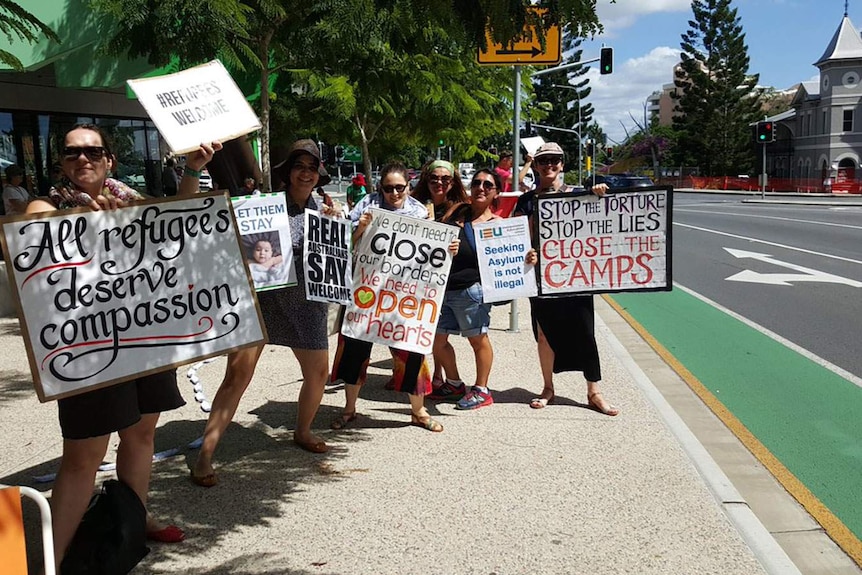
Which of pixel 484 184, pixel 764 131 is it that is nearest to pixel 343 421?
pixel 484 184

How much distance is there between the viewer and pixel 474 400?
5852 mm

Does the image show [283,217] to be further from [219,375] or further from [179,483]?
[219,375]

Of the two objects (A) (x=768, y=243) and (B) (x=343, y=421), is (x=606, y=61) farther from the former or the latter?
(B) (x=343, y=421)

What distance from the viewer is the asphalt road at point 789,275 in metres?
8.82

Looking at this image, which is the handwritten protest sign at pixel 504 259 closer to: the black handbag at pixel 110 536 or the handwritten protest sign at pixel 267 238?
the handwritten protest sign at pixel 267 238

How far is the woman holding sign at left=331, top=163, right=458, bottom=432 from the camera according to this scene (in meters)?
5.33

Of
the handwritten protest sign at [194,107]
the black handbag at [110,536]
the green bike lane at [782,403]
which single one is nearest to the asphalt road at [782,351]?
the green bike lane at [782,403]

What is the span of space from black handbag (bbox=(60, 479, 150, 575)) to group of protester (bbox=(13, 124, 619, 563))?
0.07 meters

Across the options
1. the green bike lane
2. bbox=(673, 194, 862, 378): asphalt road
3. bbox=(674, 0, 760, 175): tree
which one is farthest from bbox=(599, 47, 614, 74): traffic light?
bbox=(674, 0, 760, 175): tree

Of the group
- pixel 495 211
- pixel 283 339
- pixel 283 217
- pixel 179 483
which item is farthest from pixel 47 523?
pixel 495 211

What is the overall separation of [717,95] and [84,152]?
75804mm

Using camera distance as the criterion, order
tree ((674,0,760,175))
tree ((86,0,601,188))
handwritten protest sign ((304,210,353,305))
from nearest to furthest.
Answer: tree ((86,0,601,188)) < handwritten protest sign ((304,210,353,305)) < tree ((674,0,760,175))

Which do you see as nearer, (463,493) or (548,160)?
(463,493)

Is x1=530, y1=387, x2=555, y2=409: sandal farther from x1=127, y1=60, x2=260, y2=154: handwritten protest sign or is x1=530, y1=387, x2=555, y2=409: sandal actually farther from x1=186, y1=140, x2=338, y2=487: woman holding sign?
x1=127, y1=60, x2=260, y2=154: handwritten protest sign
